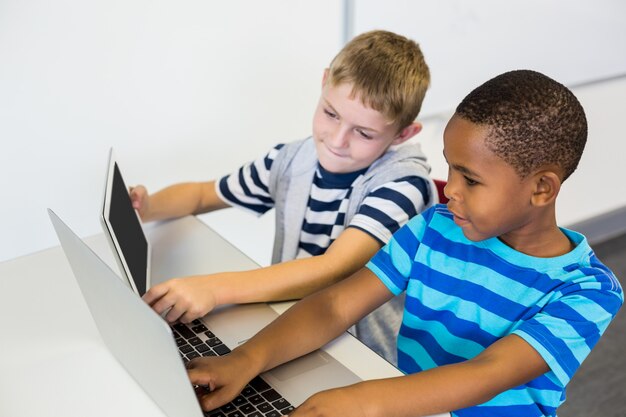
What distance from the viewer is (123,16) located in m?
1.82

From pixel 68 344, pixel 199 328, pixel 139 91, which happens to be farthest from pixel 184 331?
pixel 139 91

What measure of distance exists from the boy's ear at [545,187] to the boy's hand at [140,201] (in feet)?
2.69

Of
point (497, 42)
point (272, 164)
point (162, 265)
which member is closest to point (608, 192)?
point (497, 42)

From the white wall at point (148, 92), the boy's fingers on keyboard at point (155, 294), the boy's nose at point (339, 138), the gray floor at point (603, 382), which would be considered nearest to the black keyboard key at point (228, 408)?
the boy's fingers on keyboard at point (155, 294)

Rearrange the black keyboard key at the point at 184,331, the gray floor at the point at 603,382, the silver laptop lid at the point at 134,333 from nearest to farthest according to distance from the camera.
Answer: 1. the silver laptop lid at the point at 134,333
2. the black keyboard key at the point at 184,331
3. the gray floor at the point at 603,382

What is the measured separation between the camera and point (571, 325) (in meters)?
0.95

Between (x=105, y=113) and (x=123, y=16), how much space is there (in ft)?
0.83

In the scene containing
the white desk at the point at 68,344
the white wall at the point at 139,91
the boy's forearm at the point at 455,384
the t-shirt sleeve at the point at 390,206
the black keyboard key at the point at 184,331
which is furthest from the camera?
the white wall at the point at 139,91

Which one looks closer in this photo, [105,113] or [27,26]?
[27,26]

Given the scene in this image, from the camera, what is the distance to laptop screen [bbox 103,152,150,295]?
107 cm

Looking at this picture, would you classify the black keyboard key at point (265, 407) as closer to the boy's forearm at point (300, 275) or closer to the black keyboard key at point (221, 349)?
the black keyboard key at point (221, 349)

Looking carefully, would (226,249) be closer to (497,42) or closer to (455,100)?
(455,100)

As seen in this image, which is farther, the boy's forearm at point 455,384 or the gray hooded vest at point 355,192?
the gray hooded vest at point 355,192

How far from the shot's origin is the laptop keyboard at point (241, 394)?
92 cm
